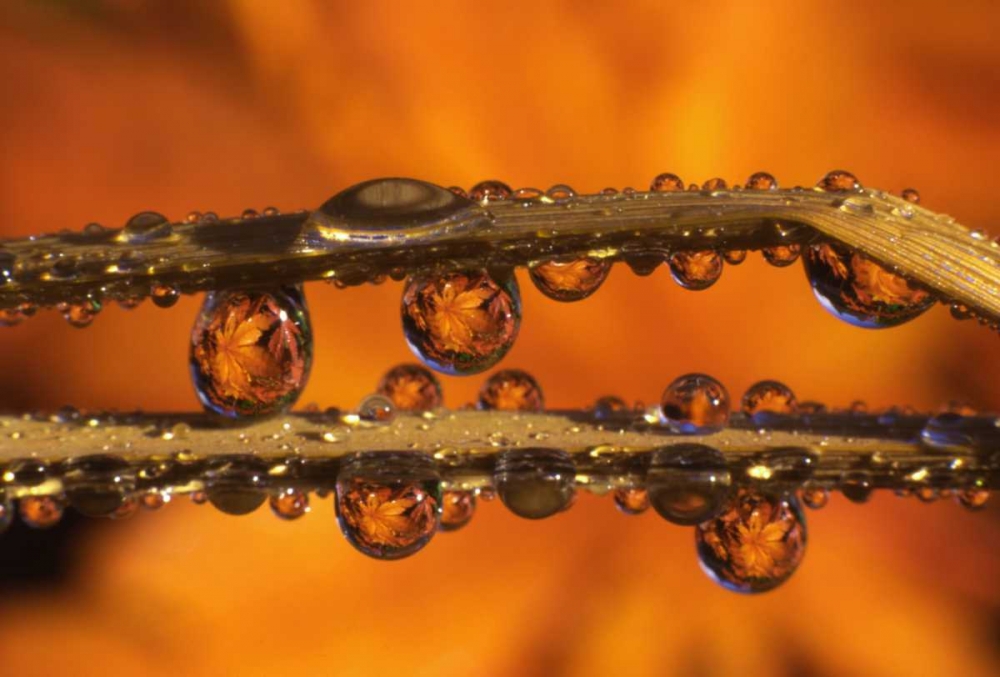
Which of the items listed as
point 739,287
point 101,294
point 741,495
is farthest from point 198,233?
point 739,287

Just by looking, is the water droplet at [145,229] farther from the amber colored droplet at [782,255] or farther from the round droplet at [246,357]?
the amber colored droplet at [782,255]

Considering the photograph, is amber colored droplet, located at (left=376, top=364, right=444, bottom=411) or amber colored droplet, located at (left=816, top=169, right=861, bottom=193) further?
amber colored droplet, located at (left=376, top=364, right=444, bottom=411)

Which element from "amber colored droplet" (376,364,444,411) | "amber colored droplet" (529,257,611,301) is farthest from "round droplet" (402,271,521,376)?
"amber colored droplet" (376,364,444,411)

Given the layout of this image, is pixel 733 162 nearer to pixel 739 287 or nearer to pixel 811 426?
pixel 739 287

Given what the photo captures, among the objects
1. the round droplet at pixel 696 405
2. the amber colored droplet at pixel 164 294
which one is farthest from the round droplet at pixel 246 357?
the round droplet at pixel 696 405

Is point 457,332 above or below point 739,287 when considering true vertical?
below

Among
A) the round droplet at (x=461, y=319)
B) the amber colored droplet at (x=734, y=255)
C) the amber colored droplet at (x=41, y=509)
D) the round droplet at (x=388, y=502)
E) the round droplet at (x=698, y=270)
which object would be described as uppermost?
the round droplet at (x=698, y=270)

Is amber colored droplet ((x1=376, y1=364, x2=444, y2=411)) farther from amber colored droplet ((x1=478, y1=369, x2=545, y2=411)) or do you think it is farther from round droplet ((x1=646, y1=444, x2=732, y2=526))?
round droplet ((x1=646, y1=444, x2=732, y2=526))
